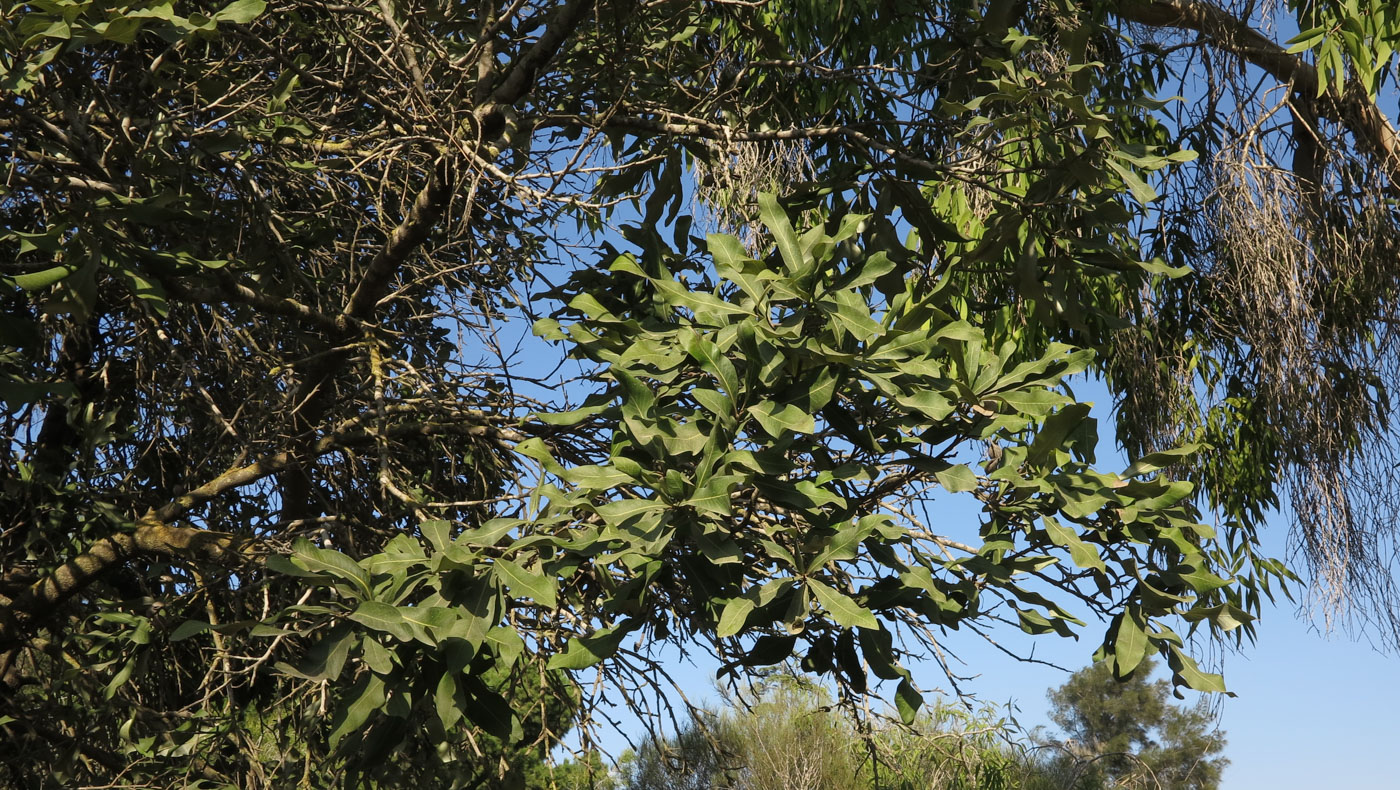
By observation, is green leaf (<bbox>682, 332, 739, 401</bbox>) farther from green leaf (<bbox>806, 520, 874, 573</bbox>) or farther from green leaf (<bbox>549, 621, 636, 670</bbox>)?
green leaf (<bbox>549, 621, 636, 670</bbox>)

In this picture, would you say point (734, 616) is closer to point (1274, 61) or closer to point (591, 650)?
point (591, 650)

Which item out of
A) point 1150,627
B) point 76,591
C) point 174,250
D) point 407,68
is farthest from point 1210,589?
point 76,591

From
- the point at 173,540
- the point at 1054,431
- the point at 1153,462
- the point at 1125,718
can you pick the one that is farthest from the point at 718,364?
the point at 1125,718

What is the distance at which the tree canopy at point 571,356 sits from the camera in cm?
194

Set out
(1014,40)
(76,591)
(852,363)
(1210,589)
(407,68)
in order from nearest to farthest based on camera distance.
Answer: (852,363), (1210,589), (1014,40), (407,68), (76,591)

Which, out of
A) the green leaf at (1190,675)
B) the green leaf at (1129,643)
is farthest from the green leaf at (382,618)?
the green leaf at (1190,675)

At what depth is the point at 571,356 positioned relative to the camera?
8.59 feet

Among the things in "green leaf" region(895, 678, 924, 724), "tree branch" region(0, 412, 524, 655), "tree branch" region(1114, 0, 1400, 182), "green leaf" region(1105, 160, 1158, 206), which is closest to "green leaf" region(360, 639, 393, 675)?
"green leaf" region(895, 678, 924, 724)

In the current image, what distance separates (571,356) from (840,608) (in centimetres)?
106

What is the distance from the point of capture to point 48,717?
11.4 ft

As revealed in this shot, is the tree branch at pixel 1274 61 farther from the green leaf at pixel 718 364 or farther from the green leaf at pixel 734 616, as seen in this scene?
the green leaf at pixel 734 616

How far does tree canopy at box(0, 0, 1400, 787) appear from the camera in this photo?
1.94 metres

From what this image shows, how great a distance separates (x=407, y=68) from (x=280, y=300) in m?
0.71

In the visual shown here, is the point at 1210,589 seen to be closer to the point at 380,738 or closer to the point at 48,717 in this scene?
the point at 380,738
